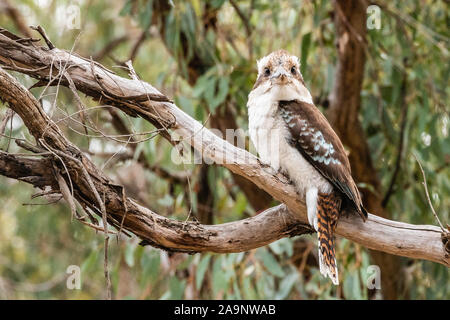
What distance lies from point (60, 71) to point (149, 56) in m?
3.15

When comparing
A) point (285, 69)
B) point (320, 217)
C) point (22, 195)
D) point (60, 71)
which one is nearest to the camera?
point (60, 71)

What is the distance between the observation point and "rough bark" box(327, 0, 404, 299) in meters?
3.28

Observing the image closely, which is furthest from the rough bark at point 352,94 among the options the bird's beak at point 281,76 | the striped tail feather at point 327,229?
the striped tail feather at point 327,229

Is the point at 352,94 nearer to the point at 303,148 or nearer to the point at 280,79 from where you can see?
the point at 280,79

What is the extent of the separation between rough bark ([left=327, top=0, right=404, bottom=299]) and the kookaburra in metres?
0.84

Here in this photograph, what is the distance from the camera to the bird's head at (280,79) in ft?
7.92

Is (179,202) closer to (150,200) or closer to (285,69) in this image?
(150,200)

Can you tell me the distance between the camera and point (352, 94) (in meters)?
3.34

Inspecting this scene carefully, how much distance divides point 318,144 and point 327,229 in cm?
35

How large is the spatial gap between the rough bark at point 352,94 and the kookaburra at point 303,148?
2.76 ft

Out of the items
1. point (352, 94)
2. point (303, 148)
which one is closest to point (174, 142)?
point (303, 148)

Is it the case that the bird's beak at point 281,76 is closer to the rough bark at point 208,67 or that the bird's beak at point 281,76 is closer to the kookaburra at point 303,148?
the kookaburra at point 303,148
